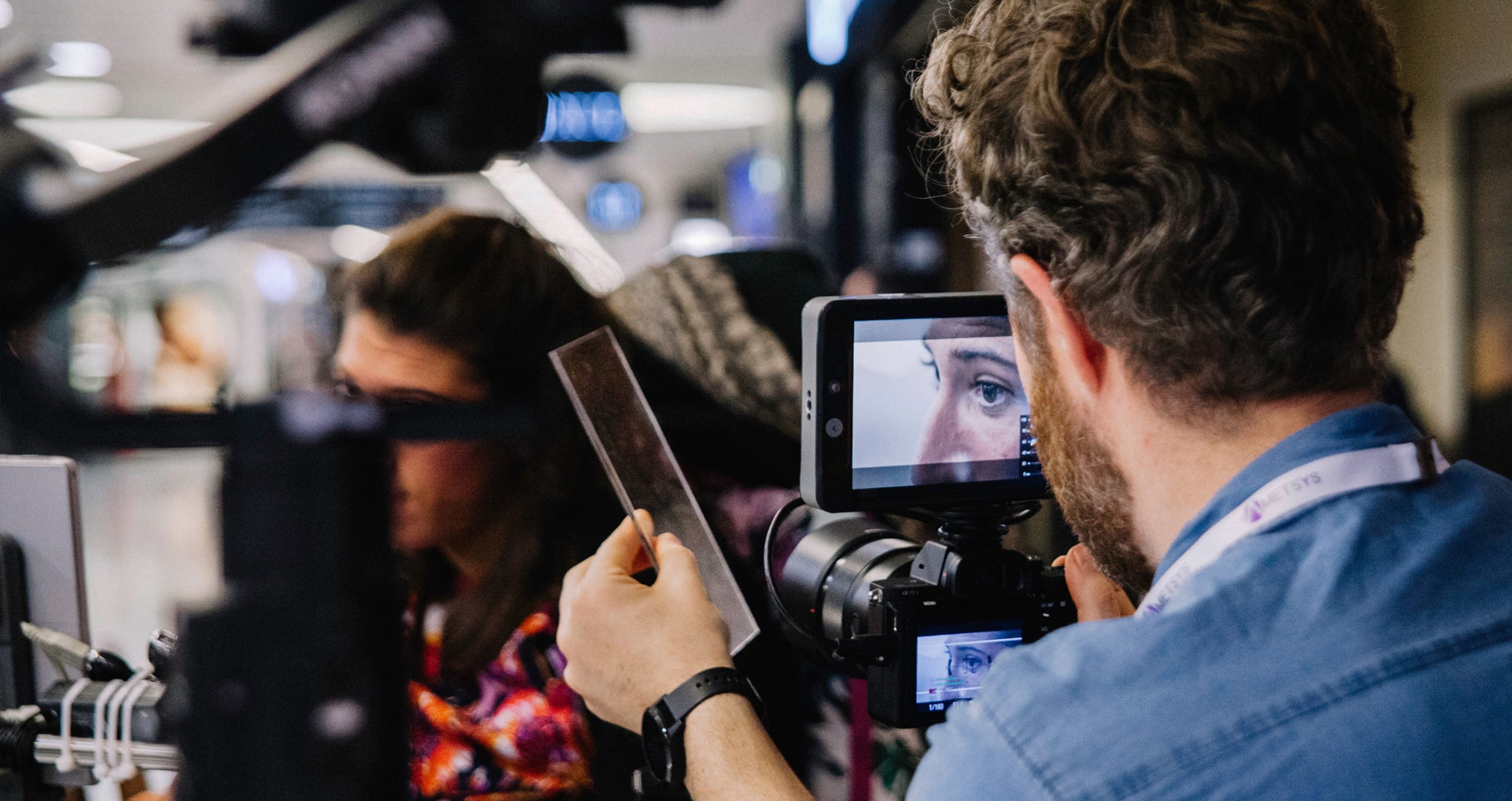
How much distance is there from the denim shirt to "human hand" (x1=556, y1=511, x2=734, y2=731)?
0.30 m

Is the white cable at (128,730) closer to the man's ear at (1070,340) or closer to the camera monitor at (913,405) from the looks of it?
the camera monitor at (913,405)

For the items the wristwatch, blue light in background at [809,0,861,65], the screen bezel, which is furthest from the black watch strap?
blue light in background at [809,0,861,65]

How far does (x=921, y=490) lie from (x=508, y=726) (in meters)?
0.46

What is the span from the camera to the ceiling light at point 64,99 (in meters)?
0.80

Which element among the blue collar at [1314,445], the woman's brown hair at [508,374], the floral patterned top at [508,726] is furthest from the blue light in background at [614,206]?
the blue collar at [1314,445]

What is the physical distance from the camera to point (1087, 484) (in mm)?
693

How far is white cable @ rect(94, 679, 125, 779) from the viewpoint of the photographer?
0.82 m

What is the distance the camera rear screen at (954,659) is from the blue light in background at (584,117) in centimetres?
58

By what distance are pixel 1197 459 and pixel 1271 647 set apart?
15 centimetres

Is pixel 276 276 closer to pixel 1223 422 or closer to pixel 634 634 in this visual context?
pixel 634 634

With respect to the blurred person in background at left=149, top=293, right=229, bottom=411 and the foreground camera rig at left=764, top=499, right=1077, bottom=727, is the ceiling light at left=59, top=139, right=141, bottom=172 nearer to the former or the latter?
the blurred person in background at left=149, top=293, right=229, bottom=411

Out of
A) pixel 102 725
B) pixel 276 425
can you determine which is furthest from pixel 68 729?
pixel 276 425

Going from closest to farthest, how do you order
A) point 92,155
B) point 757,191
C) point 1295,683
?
point 1295,683, point 92,155, point 757,191

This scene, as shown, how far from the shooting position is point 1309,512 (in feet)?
1.84
